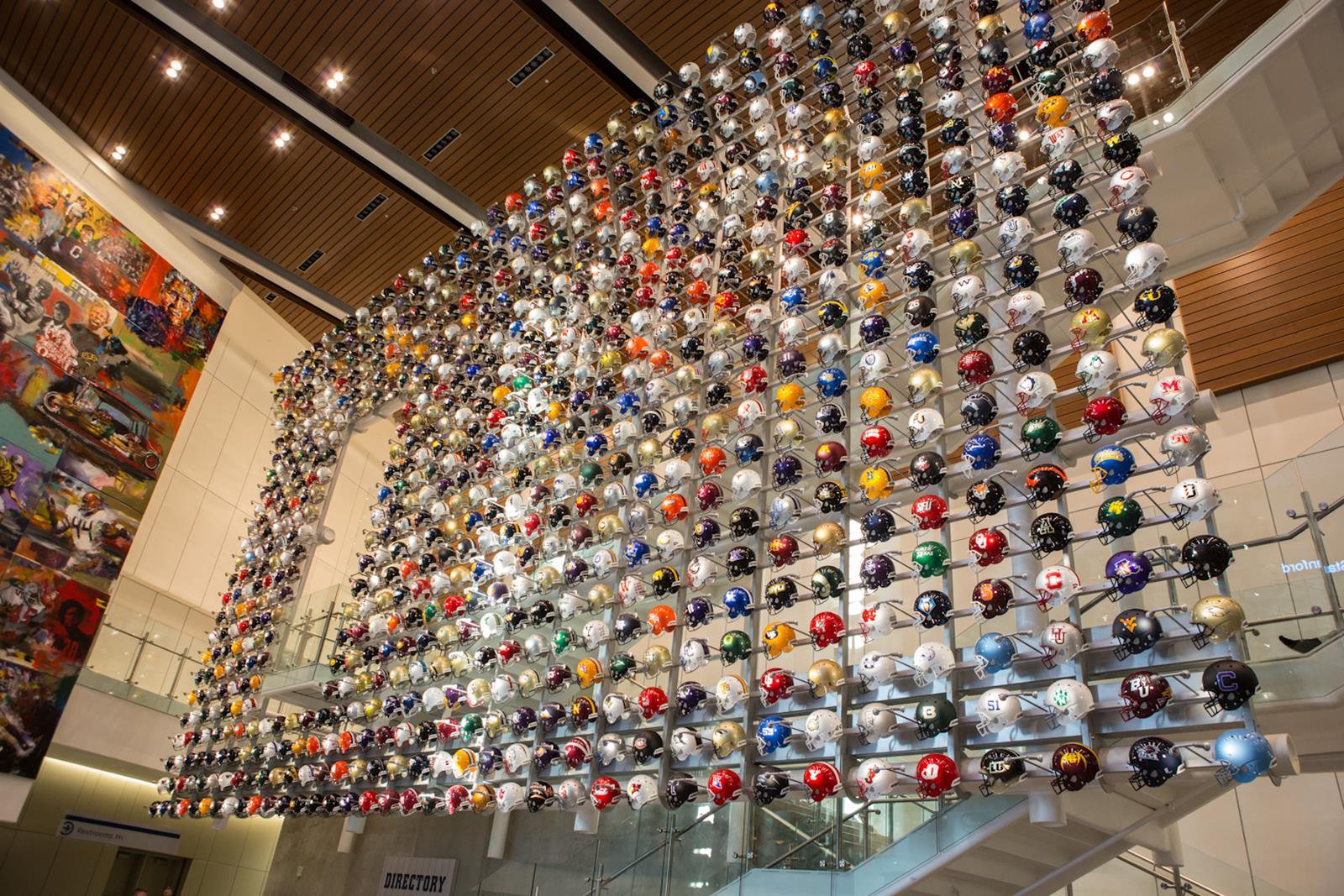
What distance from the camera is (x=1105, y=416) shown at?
6074 mm

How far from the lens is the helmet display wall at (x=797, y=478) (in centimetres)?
595

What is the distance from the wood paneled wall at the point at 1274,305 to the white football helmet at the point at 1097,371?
7643 mm

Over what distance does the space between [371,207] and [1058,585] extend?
14.7 m

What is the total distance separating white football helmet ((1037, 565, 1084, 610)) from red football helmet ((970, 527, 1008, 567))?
0.37 metres

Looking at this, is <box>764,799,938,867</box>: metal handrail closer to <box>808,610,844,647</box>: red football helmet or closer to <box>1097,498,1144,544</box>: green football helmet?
<box>808,610,844,647</box>: red football helmet

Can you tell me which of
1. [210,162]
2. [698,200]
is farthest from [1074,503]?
[210,162]

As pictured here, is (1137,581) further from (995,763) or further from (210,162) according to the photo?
(210,162)

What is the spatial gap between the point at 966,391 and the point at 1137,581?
6.72ft

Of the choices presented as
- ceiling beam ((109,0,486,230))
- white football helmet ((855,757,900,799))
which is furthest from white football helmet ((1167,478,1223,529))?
ceiling beam ((109,0,486,230))

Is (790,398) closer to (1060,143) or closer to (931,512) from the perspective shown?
(931,512)

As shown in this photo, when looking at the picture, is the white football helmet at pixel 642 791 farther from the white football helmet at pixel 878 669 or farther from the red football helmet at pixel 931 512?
the red football helmet at pixel 931 512

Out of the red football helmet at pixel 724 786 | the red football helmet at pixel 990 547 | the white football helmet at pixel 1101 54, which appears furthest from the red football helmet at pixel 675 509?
the white football helmet at pixel 1101 54

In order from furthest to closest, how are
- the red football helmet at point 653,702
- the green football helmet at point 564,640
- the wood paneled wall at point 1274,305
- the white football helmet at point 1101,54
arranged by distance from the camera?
the wood paneled wall at point 1274,305
the green football helmet at point 564,640
the red football helmet at point 653,702
the white football helmet at point 1101,54

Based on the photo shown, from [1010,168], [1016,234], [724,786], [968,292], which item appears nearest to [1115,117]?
[1010,168]
